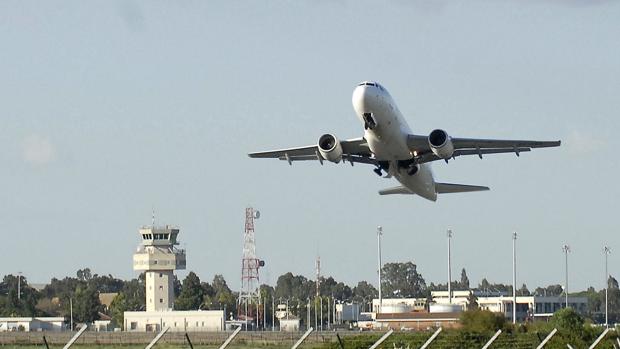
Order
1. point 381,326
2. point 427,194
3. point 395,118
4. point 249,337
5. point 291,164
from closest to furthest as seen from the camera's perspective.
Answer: point 395,118 < point 291,164 < point 427,194 < point 249,337 < point 381,326

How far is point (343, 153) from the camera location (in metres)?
70.1

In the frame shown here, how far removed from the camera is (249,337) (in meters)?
102

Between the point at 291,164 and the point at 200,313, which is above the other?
the point at 291,164

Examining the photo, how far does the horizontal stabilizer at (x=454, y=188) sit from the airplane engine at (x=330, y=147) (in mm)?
17552

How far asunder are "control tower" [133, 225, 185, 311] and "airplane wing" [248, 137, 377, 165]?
112m

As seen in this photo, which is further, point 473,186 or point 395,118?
point 473,186

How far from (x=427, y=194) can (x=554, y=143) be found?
11915mm

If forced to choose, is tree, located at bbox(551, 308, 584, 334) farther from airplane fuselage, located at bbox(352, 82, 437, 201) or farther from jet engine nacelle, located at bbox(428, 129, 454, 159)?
jet engine nacelle, located at bbox(428, 129, 454, 159)

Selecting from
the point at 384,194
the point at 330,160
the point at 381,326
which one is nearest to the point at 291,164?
the point at 330,160

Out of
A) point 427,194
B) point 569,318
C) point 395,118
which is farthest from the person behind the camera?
Answer: point 569,318

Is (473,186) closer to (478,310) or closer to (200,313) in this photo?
(478,310)

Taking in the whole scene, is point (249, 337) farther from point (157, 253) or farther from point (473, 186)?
point (157, 253)

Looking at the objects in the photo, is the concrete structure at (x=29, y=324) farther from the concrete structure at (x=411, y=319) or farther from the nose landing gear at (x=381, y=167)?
the nose landing gear at (x=381, y=167)

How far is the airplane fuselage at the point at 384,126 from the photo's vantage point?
215ft
